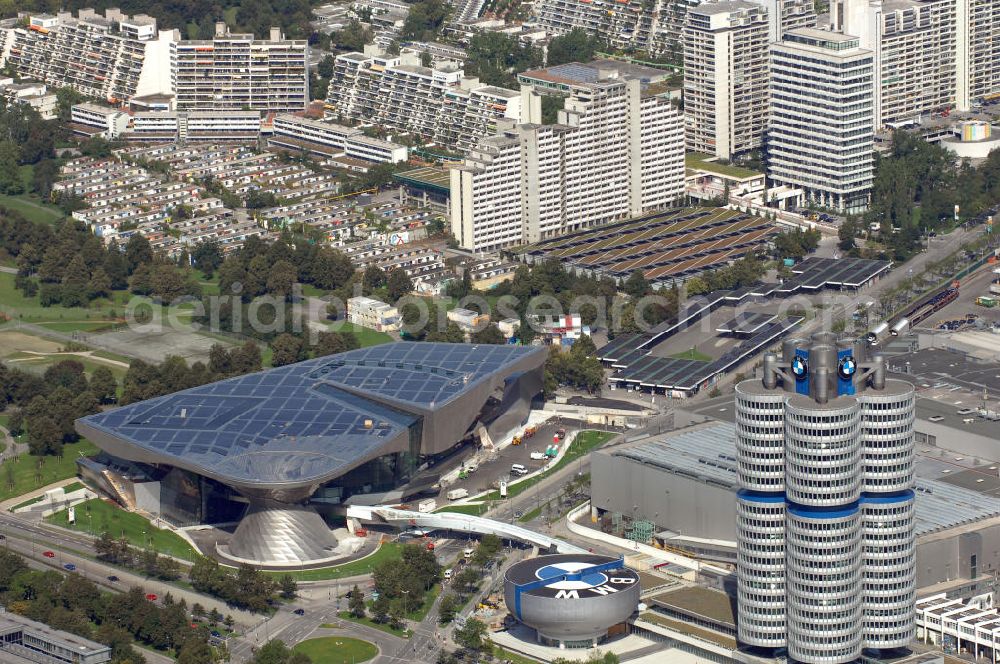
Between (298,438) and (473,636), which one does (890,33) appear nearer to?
(298,438)

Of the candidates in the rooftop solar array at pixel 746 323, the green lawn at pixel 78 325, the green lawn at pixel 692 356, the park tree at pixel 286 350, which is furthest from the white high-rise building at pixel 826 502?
the green lawn at pixel 78 325

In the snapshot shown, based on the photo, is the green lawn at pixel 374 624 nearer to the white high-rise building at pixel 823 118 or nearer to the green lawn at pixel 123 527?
the green lawn at pixel 123 527

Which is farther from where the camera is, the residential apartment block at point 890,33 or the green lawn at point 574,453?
the residential apartment block at point 890,33

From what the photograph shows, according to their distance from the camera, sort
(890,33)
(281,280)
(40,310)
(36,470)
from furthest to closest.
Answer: (890,33) → (40,310) → (281,280) → (36,470)

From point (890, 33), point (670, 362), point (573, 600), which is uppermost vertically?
point (890, 33)

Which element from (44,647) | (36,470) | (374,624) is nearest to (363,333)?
(36,470)

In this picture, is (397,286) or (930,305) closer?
(930,305)

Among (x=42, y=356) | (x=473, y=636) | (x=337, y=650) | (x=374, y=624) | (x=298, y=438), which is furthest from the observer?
(x=42, y=356)
